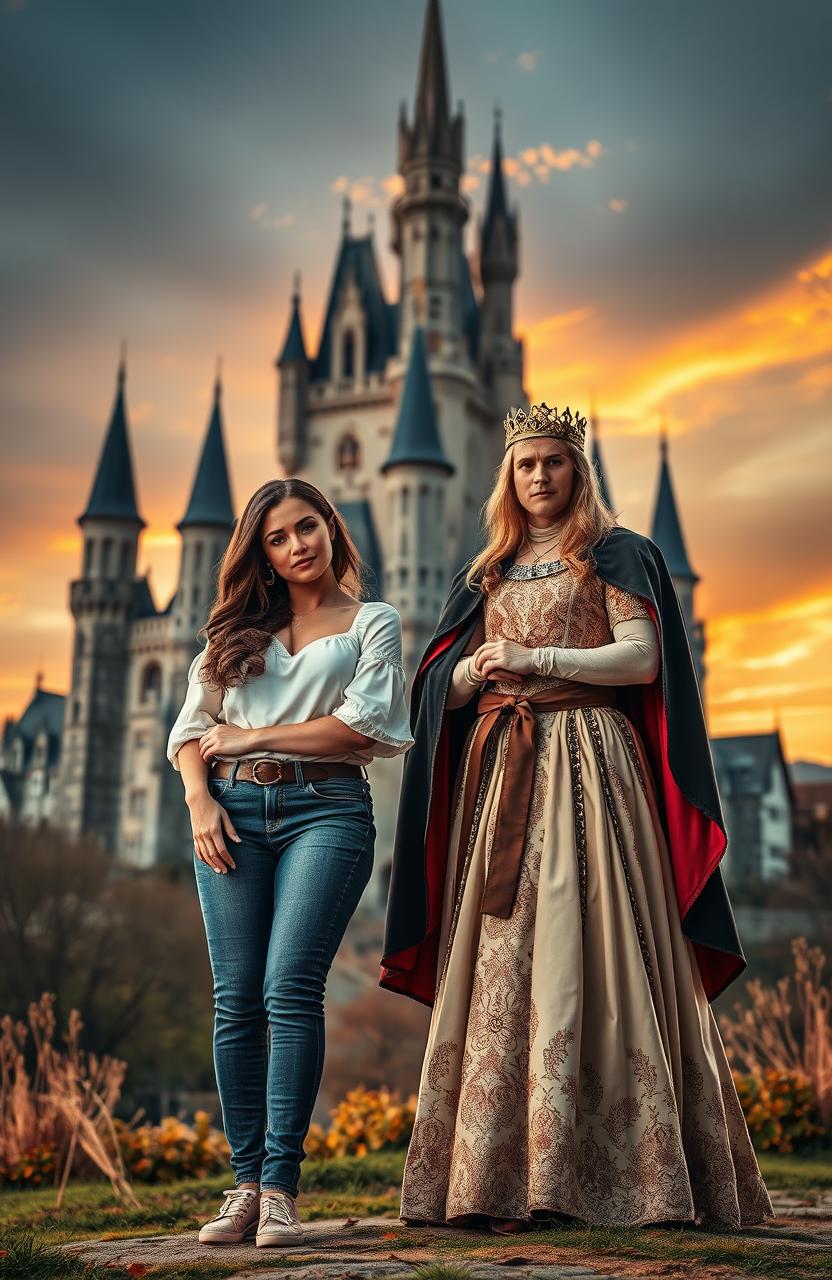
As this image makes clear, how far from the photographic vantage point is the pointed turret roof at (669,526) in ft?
165

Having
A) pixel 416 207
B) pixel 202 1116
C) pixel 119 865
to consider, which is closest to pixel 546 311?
pixel 416 207

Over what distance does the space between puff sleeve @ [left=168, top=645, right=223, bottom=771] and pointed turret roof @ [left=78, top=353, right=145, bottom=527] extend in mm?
52021

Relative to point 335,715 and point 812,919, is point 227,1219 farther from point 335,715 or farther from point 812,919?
point 812,919

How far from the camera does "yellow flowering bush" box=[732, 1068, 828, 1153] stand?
7.16 m

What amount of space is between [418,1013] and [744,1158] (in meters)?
29.3

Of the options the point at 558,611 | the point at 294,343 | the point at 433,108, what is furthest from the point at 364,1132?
the point at 294,343

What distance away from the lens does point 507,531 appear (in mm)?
4668

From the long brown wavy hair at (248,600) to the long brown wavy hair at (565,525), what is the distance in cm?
56

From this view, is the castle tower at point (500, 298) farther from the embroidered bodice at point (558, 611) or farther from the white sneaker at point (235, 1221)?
the white sneaker at point (235, 1221)

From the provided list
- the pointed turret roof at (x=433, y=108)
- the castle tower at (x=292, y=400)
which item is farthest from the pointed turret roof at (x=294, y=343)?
the pointed turret roof at (x=433, y=108)

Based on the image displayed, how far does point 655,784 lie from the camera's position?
4.43 meters

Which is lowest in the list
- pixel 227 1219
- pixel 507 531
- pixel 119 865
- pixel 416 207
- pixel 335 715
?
pixel 227 1219

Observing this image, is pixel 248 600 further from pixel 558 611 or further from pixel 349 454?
→ pixel 349 454

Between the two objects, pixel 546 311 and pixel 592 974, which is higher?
pixel 546 311
